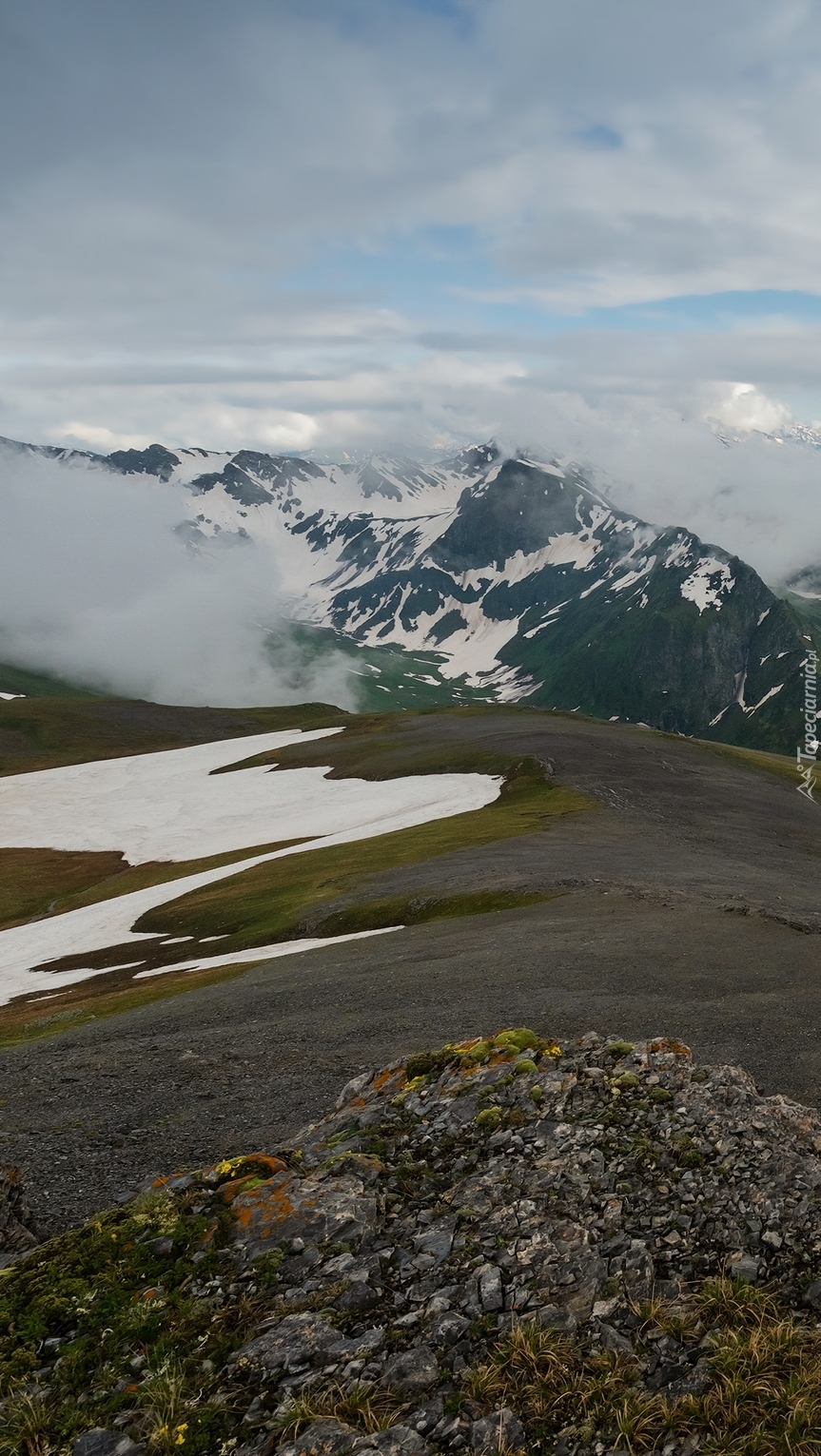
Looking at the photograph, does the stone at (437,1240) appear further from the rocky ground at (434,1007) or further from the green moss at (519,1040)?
the rocky ground at (434,1007)

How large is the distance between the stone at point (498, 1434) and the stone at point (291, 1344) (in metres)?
2.02

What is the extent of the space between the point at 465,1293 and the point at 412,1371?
119 cm

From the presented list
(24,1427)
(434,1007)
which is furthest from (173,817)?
(24,1427)

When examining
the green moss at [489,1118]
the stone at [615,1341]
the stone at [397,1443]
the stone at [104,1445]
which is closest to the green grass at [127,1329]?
the stone at [104,1445]

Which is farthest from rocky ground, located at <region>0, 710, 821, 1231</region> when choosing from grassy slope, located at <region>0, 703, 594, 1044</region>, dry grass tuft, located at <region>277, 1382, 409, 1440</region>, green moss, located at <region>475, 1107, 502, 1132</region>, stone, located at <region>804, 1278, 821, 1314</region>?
stone, located at <region>804, 1278, 821, 1314</region>

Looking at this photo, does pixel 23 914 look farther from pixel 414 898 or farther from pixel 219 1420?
pixel 219 1420

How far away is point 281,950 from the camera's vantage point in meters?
47.2

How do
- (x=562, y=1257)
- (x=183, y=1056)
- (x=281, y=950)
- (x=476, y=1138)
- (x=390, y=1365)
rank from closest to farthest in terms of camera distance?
(x=390, y=1365), (x=562, y=1257), (x=476, y=1138), (x=183, y=1056), (x=281, y=950)

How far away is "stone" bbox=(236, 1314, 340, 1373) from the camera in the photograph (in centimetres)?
936

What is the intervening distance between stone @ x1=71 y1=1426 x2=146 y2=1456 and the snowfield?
1497 inches

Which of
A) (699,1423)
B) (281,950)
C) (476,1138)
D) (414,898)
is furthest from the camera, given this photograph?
(414,898)

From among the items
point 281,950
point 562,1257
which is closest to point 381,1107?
point 562,1257

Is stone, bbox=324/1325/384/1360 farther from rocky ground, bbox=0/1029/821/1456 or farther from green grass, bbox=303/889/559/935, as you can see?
green grass, bbox=303/889/559/935

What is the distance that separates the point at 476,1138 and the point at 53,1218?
864 centimetres
